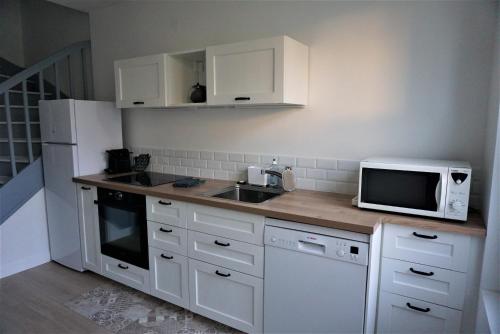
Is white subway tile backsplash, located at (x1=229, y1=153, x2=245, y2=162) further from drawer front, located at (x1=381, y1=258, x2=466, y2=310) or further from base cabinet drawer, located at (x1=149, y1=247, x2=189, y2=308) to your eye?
drawer front, located at (x1=381, y1=258, x2=466, y2=310)

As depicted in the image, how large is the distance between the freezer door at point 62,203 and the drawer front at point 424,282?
2660 millimetres

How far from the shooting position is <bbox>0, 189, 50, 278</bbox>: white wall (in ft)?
9.78

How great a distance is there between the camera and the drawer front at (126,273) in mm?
2561

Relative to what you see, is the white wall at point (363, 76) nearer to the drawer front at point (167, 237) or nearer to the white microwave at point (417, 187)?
the white microwave at point (417, 187)

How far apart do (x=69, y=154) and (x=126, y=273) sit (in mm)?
1206

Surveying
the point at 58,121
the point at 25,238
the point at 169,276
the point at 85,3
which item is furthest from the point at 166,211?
the point at 85,3

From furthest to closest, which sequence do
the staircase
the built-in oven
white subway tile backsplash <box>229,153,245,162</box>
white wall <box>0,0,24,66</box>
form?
white wall <box>0,0,24,66</box> → the staircase → white subway tile backsplash <box>229,153,245,162</box> → the built-in oven

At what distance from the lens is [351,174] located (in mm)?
2289

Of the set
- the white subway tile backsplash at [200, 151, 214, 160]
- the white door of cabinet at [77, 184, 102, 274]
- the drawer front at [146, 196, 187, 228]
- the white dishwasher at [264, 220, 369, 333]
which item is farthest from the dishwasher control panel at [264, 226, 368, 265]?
the white door of cabinet at [77, 184, 102, 274]

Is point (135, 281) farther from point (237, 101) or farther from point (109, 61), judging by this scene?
point (109, 61)

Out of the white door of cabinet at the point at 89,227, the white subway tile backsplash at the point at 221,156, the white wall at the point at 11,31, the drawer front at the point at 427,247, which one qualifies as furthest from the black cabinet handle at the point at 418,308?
the white wall at the point at 11,31

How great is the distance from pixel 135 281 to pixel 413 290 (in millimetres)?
2033

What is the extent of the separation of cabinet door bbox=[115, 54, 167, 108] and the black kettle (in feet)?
0.78

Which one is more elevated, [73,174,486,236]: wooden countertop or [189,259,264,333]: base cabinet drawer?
[73,174,486,236]: wooden countertop
